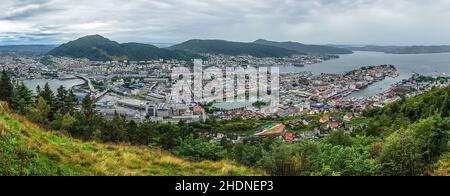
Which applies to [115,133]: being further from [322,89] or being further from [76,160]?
[322,89]

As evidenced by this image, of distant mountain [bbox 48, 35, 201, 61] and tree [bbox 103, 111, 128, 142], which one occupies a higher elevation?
distant mountain [bbox 48, 35, 201, 61]

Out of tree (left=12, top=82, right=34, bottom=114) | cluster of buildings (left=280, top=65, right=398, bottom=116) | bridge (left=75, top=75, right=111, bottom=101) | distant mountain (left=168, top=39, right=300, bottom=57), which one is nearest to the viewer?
tree (left=12, top=82, right=34, bottom=114)

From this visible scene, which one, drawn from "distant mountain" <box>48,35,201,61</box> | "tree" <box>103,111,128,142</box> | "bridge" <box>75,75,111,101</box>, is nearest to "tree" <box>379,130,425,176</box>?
"tree" <box>103,111,128,142</box>

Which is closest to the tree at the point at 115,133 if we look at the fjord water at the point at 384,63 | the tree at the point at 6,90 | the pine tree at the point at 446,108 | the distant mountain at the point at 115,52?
the tree at the point at 6,90

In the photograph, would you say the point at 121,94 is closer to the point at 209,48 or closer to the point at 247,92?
the point at 247,92

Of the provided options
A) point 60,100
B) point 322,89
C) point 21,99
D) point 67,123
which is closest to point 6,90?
point 21,99

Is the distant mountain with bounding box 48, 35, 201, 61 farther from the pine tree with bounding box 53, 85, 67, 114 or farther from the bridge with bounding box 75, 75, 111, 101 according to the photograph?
the pine tree with bounding box 53, 85, 67, 114
